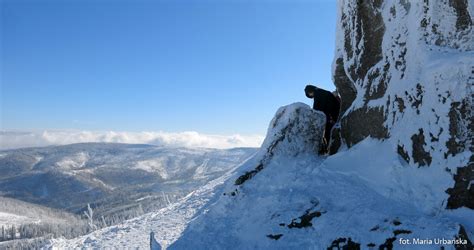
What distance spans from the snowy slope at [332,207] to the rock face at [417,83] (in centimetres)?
80

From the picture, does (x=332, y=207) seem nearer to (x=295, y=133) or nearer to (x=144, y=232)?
(x=295, y=133)

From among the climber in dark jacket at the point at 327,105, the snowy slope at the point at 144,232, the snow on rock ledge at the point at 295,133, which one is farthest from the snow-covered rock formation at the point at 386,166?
the climber in dark jacket at the point at 327,105

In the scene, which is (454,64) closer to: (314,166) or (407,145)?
(407,145)

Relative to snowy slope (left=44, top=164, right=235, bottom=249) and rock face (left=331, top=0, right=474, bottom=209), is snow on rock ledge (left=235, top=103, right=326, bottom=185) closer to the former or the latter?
rock face (left=331, top=0, right=474, bottom=209)

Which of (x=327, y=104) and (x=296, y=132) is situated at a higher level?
(x=327, y=104)

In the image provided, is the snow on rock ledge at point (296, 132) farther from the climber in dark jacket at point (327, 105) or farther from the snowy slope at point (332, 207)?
the climber in dark jacket at point (327, 105)

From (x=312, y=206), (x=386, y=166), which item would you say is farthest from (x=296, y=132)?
(x=312, y=206)

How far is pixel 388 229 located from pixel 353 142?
7.65m

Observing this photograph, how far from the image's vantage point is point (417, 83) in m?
16.6

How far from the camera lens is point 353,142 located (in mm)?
20625

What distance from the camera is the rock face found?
14.5 meters

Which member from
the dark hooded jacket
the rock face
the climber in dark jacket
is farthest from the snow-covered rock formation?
the dark hooded jacket

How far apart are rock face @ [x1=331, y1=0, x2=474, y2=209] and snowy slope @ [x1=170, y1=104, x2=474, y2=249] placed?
0.80 m

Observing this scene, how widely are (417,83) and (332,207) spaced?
23.4ft
